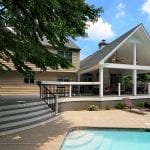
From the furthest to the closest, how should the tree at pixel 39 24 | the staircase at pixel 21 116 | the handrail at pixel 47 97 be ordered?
1. the handrail at pixel 47 97
2. the staircase at pixel 21 116
3. the tree at pixel 39 24

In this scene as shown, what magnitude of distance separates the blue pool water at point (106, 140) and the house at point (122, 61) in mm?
9732

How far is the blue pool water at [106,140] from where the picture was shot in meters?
12.0

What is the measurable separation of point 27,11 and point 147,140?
23.3 ft

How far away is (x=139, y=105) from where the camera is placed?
25.2 metres

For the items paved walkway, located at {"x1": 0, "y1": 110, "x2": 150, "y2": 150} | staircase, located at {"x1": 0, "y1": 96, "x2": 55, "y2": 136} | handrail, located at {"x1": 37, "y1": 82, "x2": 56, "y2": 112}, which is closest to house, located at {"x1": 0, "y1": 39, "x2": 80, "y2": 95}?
handrail, located at {"x1": 37, "y1": 82, "x2": 56, "y2": 112}

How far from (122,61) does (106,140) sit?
59.8ft

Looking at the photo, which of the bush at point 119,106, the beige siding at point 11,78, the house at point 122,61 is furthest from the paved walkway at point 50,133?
the beige siding at point 11,78

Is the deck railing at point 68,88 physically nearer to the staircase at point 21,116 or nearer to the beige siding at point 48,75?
the beige siding at point 48,75

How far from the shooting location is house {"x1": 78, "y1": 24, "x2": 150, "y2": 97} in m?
25.0

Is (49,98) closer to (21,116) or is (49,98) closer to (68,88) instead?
(68,88)

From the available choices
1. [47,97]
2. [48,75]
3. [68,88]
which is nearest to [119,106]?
[68,88]

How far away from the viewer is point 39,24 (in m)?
12.4

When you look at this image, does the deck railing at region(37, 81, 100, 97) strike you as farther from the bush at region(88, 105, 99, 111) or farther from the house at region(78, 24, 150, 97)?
the bush at region(88, 105, 99, 111)

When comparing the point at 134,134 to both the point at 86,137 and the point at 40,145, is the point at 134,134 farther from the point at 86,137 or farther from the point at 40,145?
the point at 40,145
